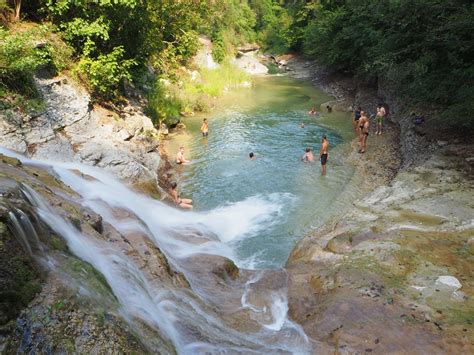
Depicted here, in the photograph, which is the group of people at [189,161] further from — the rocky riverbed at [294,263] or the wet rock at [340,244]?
the wet rock at [340,244]

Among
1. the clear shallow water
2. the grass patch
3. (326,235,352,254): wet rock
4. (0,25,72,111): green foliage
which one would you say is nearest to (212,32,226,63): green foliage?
the grass patch

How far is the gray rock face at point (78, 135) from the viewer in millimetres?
11211

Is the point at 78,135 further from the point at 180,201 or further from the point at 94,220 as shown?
the point at 94,220

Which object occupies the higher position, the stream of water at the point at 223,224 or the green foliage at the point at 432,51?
the green foliage at the point at 432,51

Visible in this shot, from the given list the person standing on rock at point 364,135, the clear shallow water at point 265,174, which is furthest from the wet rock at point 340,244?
the person standing on rock at point 364,135

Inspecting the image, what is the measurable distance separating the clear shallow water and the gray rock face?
2121 millimetres

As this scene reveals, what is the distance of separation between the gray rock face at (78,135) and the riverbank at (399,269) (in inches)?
252

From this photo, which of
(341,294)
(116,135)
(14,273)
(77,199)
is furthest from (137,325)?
(116,135)

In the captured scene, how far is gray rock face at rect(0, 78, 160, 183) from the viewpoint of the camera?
1121cm

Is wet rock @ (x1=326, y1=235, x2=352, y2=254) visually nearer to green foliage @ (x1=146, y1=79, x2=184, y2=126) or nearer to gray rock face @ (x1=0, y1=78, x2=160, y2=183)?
gray rock face @ (x1=0, y1=78, x2=160, y2=183)

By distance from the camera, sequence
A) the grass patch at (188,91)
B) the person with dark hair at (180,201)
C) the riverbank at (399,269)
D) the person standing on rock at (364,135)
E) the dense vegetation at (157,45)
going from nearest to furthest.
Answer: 1. the riverbank at (399,269)
2. the dense vegetation at (157,45)
3. the person with dark hair at (180,201)
4. the person standing on rock at (364,135)
5. the grass patch at (188,91)

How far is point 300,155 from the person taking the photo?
17.4 metres

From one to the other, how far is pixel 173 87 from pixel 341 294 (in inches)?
822

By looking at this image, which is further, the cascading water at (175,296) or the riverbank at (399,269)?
the riverbank at (399,269)
